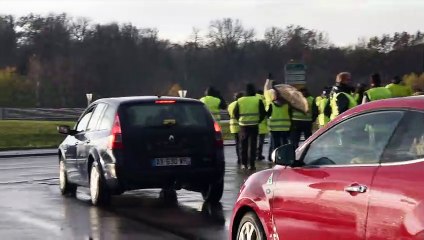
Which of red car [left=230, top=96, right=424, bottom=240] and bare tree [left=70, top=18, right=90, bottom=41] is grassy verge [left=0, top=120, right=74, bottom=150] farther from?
bare tree [left=70, top=18, right=90, bottom=41]

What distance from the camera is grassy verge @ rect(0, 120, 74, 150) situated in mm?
32694

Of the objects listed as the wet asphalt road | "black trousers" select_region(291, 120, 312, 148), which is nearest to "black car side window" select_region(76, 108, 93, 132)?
the wet asphalt road

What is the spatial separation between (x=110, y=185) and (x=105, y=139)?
2.21 feet

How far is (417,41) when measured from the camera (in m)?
70.6

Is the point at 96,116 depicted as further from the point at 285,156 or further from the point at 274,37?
the point at 274,37

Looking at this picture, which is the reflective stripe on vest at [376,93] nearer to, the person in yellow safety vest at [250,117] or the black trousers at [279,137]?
the person in yellow safety vest at [250,117]

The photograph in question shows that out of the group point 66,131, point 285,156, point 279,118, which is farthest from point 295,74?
point 285,156

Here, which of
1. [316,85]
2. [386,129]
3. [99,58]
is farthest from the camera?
[99,58]

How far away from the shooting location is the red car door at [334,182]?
5.62 meters

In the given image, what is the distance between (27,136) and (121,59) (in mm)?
70868

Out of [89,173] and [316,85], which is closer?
[89,173]

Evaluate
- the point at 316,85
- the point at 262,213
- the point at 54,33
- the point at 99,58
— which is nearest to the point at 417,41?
the point at 316,85

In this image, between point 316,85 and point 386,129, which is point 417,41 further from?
point 386,129

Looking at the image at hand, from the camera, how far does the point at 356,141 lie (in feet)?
19.8
